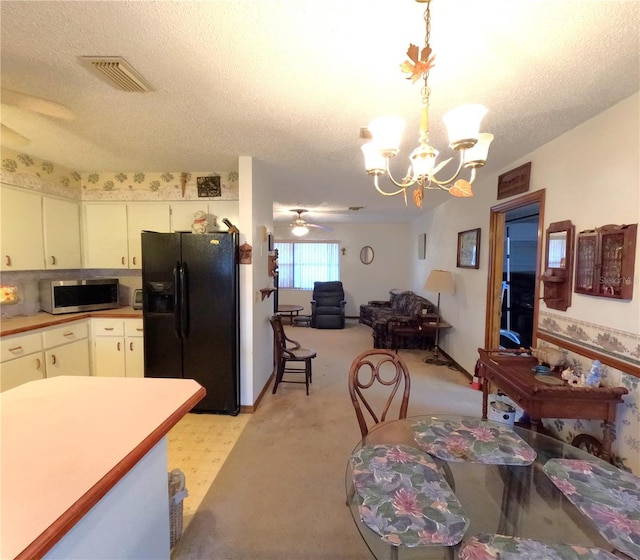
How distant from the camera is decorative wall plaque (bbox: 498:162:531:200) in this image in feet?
9.32

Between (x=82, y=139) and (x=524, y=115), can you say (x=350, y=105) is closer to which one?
(x=524, y=115)

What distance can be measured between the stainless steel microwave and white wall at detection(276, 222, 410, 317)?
4.70 metres

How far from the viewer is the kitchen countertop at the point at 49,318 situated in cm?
259

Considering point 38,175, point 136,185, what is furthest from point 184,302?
point 38,175

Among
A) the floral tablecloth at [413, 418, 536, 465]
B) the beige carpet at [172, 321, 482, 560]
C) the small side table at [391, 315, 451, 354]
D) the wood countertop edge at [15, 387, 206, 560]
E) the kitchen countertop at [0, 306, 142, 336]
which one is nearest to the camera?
the wood countertop edge at [15, 387, 206, 560]

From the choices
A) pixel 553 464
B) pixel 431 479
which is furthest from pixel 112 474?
pixel 553 464

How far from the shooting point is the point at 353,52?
148cm

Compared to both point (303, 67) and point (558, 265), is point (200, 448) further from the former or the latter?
point (558, 265)

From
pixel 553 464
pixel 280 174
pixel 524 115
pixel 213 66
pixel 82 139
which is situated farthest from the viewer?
pixel 280 174

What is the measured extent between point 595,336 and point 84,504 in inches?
106

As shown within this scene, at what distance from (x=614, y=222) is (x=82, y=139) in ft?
12.7

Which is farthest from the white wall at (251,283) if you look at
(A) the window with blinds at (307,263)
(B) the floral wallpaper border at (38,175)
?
(A) the window with blinds at (307,263)

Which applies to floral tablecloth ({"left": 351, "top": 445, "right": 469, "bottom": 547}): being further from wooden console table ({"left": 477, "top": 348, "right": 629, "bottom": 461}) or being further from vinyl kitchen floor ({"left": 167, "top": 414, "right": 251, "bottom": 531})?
vinyl kitchen floor ({"left": 167, "top": 414, "right": 251, "bottom": 531})

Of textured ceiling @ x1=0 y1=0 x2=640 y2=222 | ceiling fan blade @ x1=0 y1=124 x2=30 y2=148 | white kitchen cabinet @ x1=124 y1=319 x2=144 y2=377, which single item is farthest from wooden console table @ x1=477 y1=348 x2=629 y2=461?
white kitchen cabinet @ x1=124 y1=319 x2=144 y2=377
